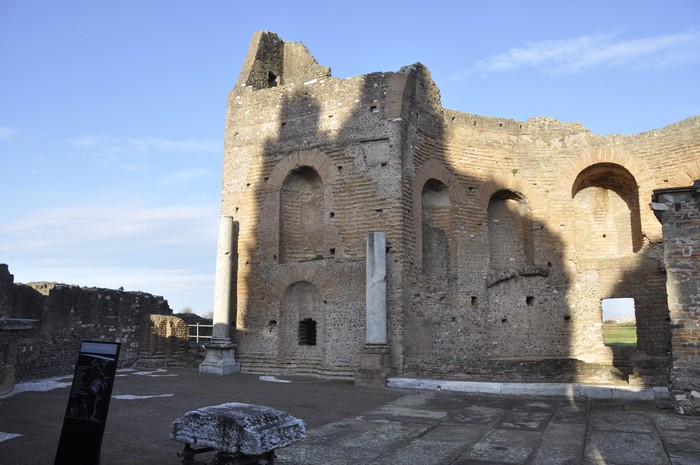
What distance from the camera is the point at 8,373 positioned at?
30.6 feet

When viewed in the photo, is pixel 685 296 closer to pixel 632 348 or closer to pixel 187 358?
pixel 632 348

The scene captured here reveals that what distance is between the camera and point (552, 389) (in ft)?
32.5

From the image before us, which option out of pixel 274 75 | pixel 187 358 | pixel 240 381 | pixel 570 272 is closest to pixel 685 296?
pixel 570 272

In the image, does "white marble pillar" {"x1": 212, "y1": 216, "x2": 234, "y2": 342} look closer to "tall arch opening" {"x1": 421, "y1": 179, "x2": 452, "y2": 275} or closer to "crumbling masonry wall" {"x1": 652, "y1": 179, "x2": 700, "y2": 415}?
"tall arch opening" {"x1": 421, "y1": 179, "x2": 452, "y2": 275}

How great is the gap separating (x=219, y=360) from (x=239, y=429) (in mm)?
10146

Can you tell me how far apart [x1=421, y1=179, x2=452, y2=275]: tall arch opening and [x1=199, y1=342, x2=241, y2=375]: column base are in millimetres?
5723

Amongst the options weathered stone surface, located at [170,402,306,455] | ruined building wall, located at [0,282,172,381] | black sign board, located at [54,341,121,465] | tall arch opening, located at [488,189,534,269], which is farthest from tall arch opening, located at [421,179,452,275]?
black sign board, located at [54,341,121,465]

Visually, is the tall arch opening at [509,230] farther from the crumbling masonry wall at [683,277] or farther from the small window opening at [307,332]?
the crumbling masonry wall at [683,277]

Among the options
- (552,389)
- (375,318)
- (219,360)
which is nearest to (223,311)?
(219,360)

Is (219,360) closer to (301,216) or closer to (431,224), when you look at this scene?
(301,216)

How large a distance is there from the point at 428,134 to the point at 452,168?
1243 mm

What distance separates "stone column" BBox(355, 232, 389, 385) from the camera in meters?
12.0

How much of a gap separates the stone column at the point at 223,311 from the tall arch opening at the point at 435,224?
5395 mm

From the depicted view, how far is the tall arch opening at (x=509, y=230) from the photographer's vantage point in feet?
52.3
